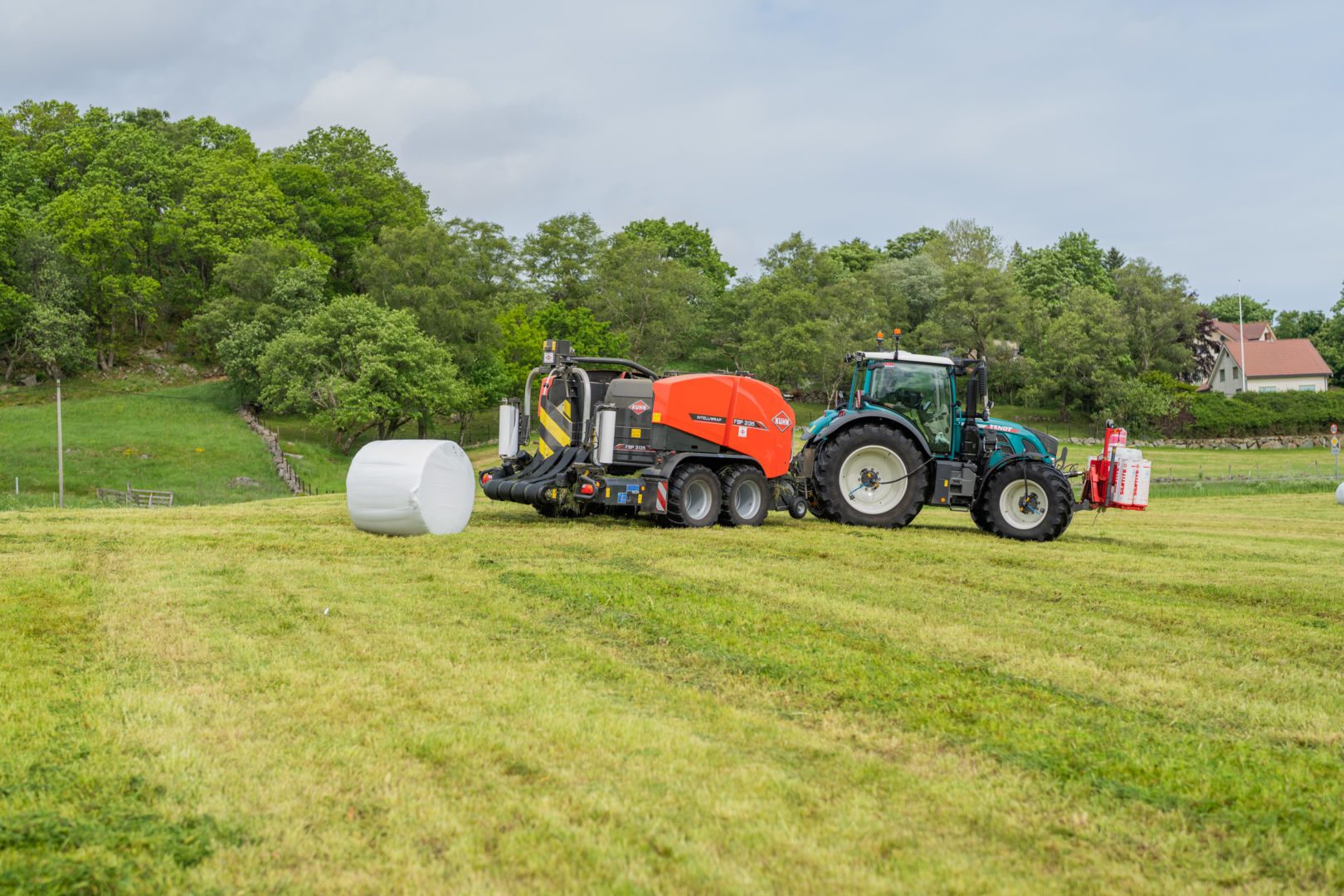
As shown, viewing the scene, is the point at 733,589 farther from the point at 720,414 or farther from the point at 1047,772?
the point at 720,414

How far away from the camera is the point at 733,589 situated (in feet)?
33.3

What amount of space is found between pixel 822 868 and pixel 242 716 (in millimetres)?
3235

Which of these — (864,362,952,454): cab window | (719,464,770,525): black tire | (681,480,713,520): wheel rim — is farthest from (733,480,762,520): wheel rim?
(864,362,952,454): cab window

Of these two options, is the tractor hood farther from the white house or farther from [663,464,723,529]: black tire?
the white house

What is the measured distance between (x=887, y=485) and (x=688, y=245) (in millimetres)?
93248

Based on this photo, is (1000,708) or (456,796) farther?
(1000,708)

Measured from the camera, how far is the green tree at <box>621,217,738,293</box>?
106 m

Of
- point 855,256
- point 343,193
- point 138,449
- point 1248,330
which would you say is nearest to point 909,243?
point 855,256

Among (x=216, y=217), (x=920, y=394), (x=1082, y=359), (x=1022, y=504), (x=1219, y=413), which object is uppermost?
(x=216, y=217)

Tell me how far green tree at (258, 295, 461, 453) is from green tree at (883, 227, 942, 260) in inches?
2470

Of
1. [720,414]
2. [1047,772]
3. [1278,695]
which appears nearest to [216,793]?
[1047,772]

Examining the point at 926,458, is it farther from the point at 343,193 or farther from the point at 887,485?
the point at 343,193

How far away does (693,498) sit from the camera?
1620cm

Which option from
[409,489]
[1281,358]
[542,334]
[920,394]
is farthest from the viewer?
[1281,358]
